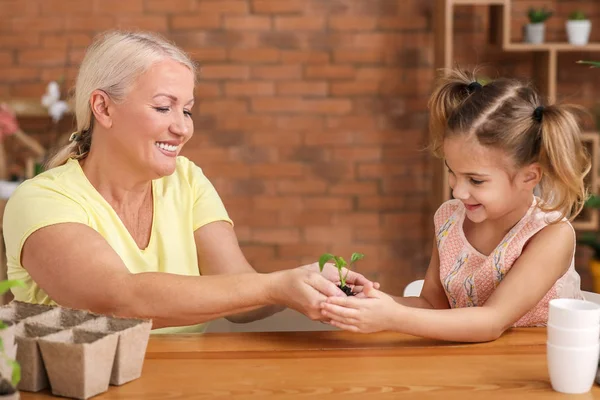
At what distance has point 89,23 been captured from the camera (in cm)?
408

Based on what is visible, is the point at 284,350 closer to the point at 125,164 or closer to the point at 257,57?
the point at 125,164

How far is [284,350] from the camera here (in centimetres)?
155

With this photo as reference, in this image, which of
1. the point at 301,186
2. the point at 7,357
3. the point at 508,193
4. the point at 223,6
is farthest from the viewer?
the point at 301,186

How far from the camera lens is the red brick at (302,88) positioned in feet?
13.5

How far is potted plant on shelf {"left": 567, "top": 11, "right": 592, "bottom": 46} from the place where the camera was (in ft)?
12.5

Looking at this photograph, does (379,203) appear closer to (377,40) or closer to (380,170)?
(380,170)

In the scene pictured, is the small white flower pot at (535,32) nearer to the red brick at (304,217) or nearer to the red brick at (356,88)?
the red brick at (356,88)

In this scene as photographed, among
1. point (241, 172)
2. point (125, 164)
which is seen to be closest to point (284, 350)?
point (125, 164)

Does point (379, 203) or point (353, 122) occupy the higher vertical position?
point (353, 122)

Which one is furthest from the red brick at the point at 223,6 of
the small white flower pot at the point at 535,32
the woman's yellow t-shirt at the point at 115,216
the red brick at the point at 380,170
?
the woman's yellow t-shirt at the point at 115,216

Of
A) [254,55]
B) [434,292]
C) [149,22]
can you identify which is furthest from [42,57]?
[434,292]

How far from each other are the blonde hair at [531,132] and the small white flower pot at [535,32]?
2.05m

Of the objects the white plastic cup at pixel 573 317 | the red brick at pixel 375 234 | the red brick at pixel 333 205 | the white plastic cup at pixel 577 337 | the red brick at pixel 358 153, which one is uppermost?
the white plastic cup at pixel 573 317

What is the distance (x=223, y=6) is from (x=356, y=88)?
761mm
